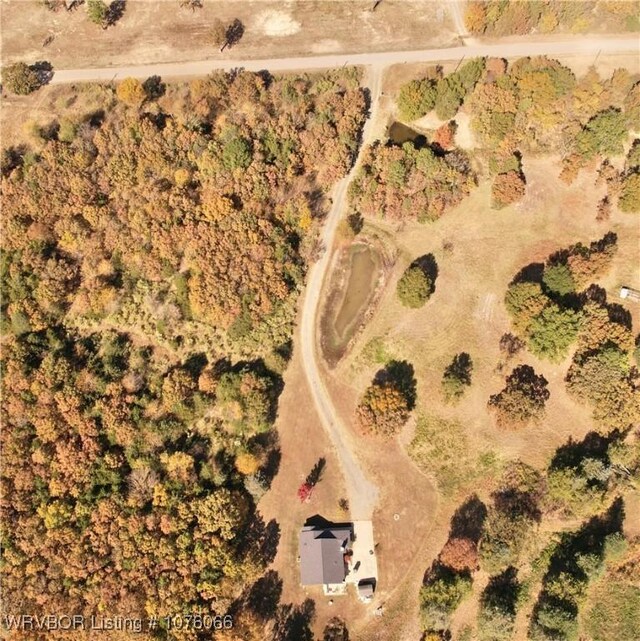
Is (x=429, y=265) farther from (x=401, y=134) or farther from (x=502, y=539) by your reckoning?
(x=502, y=539)

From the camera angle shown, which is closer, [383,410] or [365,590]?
[365,590]

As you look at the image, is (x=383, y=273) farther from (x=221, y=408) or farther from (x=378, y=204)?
(x=221, y=408)

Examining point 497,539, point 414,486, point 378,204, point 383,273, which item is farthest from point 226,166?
point 497,539

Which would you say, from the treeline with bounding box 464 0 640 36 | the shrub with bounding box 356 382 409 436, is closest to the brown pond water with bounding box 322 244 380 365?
the shrub with bounding box 356 382 409 436

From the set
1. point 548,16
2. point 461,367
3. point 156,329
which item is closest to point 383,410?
point 461,367

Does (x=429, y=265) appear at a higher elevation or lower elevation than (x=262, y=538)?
higher

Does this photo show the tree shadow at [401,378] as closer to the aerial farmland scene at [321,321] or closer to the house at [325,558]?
the aerial farmland scene at [321,321]
